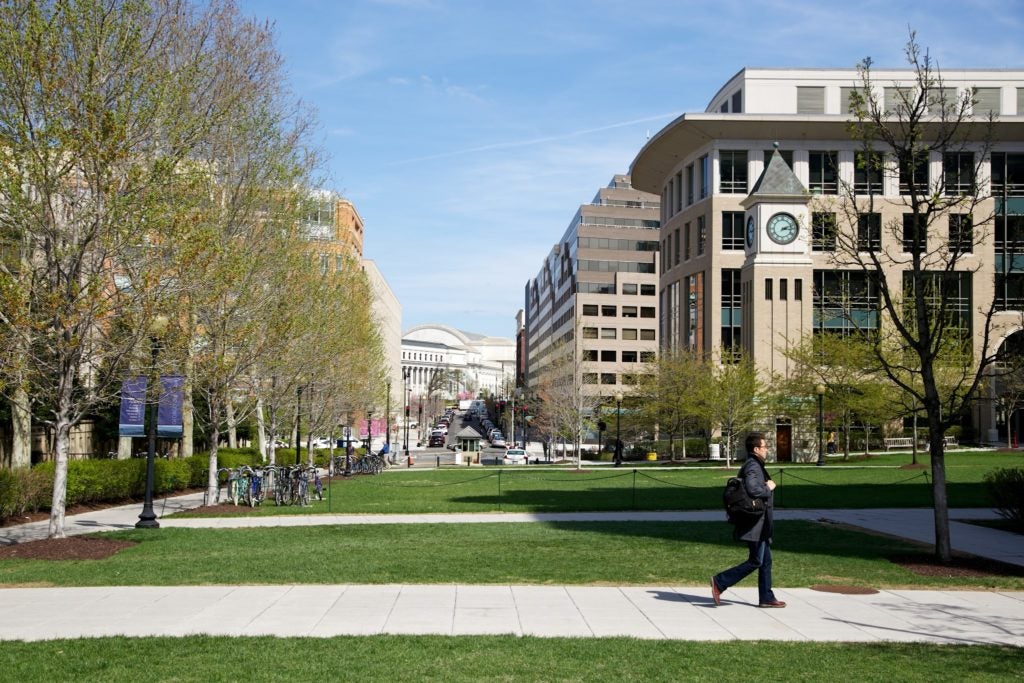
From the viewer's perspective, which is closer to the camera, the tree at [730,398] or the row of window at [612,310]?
the tree at [730,398]

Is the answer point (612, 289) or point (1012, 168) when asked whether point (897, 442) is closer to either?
point (1012, 168)

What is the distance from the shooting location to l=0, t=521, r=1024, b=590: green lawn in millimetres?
14555

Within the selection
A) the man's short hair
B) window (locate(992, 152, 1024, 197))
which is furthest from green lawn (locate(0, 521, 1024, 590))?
window (locate(992, 152, 1024, 197))

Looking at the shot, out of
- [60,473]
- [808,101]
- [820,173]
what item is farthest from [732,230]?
[60,473]

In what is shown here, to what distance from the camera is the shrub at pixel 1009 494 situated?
21.6 metres

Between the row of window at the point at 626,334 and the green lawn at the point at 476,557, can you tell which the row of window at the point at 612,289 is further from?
the green lawn at the point at 476,557

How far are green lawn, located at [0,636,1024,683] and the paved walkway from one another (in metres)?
0.52

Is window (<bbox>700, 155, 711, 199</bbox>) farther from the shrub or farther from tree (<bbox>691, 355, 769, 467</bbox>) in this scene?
the shrub

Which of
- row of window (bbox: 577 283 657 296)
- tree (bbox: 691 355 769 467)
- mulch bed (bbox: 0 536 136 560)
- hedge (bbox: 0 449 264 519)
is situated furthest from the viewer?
row of window (bbox: 577 283 657 296)

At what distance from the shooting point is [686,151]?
8206cm

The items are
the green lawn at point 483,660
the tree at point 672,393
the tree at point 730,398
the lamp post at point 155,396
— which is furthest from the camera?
the tree at point 672,393

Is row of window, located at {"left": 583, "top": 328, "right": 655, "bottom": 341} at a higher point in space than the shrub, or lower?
higher

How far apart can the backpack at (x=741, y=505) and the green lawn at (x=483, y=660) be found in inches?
71.9

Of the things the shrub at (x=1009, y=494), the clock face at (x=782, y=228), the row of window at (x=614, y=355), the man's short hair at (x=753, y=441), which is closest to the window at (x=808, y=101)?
the clock face at (x=782, y=228)
